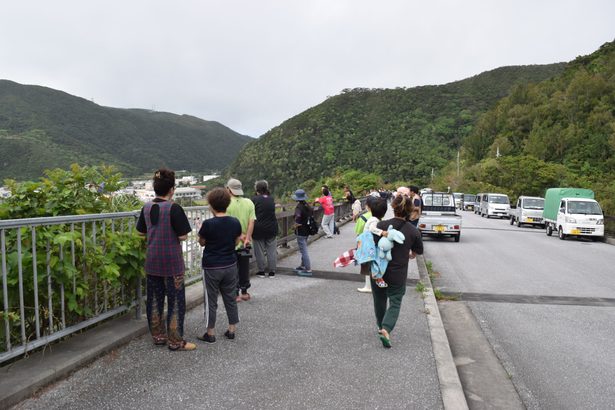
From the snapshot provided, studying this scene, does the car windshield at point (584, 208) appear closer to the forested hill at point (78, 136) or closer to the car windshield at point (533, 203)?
the car windshield at point (533, 203)

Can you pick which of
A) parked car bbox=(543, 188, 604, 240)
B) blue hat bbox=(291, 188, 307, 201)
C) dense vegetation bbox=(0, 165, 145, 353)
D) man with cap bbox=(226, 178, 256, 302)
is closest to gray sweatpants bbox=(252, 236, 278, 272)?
blue hat bbox=(291, 188, 307, 201)

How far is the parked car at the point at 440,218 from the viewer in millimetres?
16359

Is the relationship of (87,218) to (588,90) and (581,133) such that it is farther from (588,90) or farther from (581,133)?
(588,90)

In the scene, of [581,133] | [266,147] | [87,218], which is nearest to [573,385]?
[87,218]

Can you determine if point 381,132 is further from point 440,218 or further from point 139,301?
point 139,301

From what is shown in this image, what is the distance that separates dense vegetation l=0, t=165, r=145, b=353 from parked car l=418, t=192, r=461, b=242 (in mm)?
12814

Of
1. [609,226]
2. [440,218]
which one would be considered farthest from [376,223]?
[609,226]

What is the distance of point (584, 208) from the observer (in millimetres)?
18922

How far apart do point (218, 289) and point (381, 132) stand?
12705 centimetres

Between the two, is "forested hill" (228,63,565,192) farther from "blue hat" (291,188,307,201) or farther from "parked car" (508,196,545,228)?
"blue hat" (291,188,307,201)

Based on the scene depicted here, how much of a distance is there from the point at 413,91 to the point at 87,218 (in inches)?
5989

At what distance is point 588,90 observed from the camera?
2950 inches

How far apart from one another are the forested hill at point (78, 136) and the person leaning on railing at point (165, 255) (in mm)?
76716

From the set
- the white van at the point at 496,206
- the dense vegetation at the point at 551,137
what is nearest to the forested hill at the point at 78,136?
the white van at the point at 496,206
